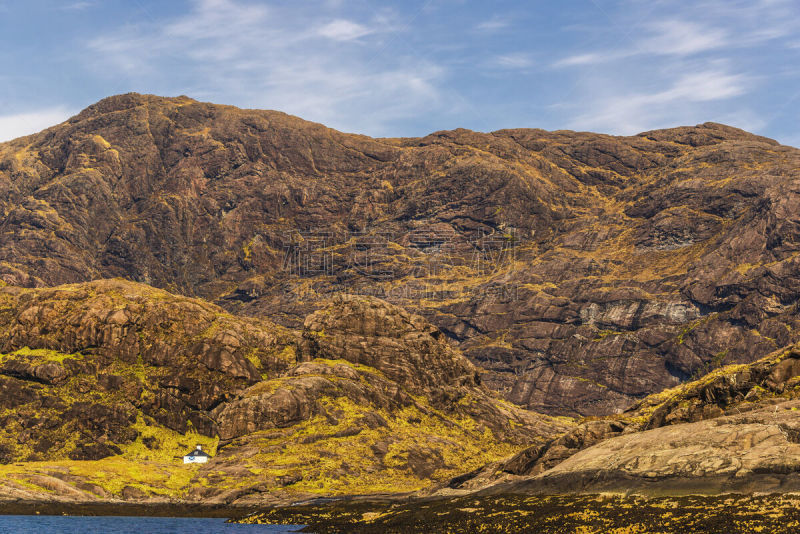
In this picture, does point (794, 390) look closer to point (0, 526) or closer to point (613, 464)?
point (613, 464)

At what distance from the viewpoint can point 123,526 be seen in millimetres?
135750

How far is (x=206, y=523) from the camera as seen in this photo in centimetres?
14488

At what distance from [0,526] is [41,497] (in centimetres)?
3481

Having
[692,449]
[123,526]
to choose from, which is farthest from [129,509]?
[692,449]

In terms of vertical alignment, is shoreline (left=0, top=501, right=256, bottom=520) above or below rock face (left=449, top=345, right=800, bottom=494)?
below

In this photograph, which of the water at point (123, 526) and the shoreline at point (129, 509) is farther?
the shoreline at point (129, 509)

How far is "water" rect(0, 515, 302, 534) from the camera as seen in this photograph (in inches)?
5054

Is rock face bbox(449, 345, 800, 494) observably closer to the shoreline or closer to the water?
the water

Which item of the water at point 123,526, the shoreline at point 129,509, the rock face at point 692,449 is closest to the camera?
the rock face at point 692,449

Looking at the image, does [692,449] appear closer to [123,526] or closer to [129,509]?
[123,526]

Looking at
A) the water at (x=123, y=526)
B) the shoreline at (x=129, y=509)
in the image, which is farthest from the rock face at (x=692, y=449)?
the shoreline at (x=129, y=509)

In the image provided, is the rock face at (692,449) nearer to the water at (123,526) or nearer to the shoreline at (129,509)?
the water at (123,526)

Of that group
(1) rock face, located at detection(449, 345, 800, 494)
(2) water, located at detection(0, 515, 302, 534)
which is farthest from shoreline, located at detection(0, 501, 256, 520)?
(1) rock face, located at detection(449, 345, 800, 494)

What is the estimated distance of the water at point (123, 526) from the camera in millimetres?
128375
